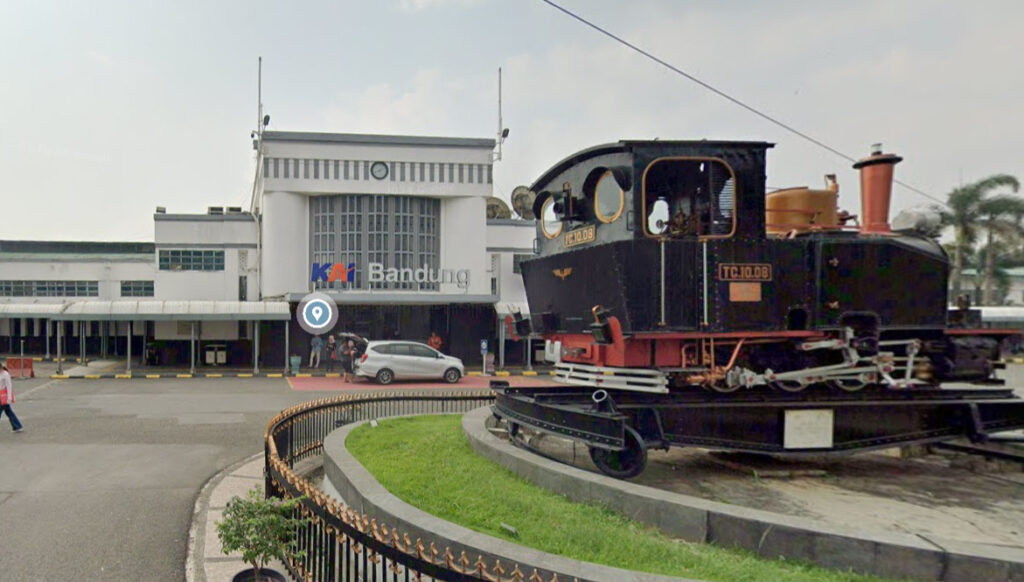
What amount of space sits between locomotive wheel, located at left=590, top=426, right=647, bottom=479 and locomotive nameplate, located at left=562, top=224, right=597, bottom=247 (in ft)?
7.00

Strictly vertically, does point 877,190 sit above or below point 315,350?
above

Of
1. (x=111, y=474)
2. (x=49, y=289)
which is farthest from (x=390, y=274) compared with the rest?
(x=111, y=474)

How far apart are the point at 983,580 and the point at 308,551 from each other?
4667 mm

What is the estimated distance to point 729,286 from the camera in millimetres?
6551

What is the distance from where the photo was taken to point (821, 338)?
22.3 ft

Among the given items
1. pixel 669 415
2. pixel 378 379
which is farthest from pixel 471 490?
pixel 378 379

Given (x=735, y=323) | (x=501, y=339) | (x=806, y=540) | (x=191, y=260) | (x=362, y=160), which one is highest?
(x=362, y=160)

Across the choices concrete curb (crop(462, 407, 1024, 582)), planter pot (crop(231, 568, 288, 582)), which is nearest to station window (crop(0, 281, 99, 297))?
planter pot (crop(231, 568, 288, 582))

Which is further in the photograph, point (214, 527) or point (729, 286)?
point (214, 527)

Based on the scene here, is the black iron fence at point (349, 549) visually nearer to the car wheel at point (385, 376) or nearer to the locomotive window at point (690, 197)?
the locomotive window at point (690, 197)

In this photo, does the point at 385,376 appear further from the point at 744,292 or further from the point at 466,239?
the point at 744,292

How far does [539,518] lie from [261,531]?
2208mm

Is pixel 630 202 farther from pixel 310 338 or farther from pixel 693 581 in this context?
pixel 310 338

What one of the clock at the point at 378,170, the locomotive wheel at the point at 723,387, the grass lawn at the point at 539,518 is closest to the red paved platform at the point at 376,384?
the clock at the point at 378,170
